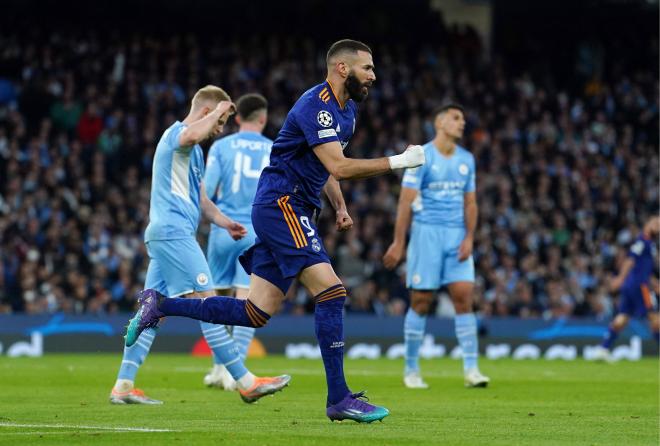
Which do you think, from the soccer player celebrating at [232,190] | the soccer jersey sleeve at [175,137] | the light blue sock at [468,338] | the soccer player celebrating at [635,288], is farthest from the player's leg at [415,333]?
the soccer player celebrating at [635,288]

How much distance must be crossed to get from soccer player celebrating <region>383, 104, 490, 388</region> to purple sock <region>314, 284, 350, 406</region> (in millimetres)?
4466

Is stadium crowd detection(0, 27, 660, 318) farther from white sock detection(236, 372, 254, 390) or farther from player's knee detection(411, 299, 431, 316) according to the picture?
white sock detection(236, 372, 254, 390)

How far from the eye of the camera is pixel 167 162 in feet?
31.6

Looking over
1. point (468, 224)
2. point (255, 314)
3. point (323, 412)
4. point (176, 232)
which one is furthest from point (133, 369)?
point (468, 224)

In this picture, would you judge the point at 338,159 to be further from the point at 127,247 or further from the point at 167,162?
the point at 127,247

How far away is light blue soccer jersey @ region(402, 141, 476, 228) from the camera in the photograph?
12758 mm

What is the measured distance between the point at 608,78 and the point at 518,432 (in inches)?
1092

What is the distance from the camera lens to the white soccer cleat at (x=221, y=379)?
11.6m

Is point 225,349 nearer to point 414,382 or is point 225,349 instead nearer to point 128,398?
point 128,398

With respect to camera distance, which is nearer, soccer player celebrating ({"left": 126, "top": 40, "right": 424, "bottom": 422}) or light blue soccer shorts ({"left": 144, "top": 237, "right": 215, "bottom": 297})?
soccer player celebrating ({"left": 126, "top": 40, "right": 424, "bottom": 422})

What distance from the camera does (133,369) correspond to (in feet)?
32.3

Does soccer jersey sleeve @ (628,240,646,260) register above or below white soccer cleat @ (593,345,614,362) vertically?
above

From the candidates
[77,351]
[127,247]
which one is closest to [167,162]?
[77,351]

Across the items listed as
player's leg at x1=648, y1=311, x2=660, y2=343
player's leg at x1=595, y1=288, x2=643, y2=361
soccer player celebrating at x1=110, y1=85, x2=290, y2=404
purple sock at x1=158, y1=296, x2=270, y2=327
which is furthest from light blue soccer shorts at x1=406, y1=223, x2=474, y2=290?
player's leg at x1=648, y1=311, x2=660, y2=343
